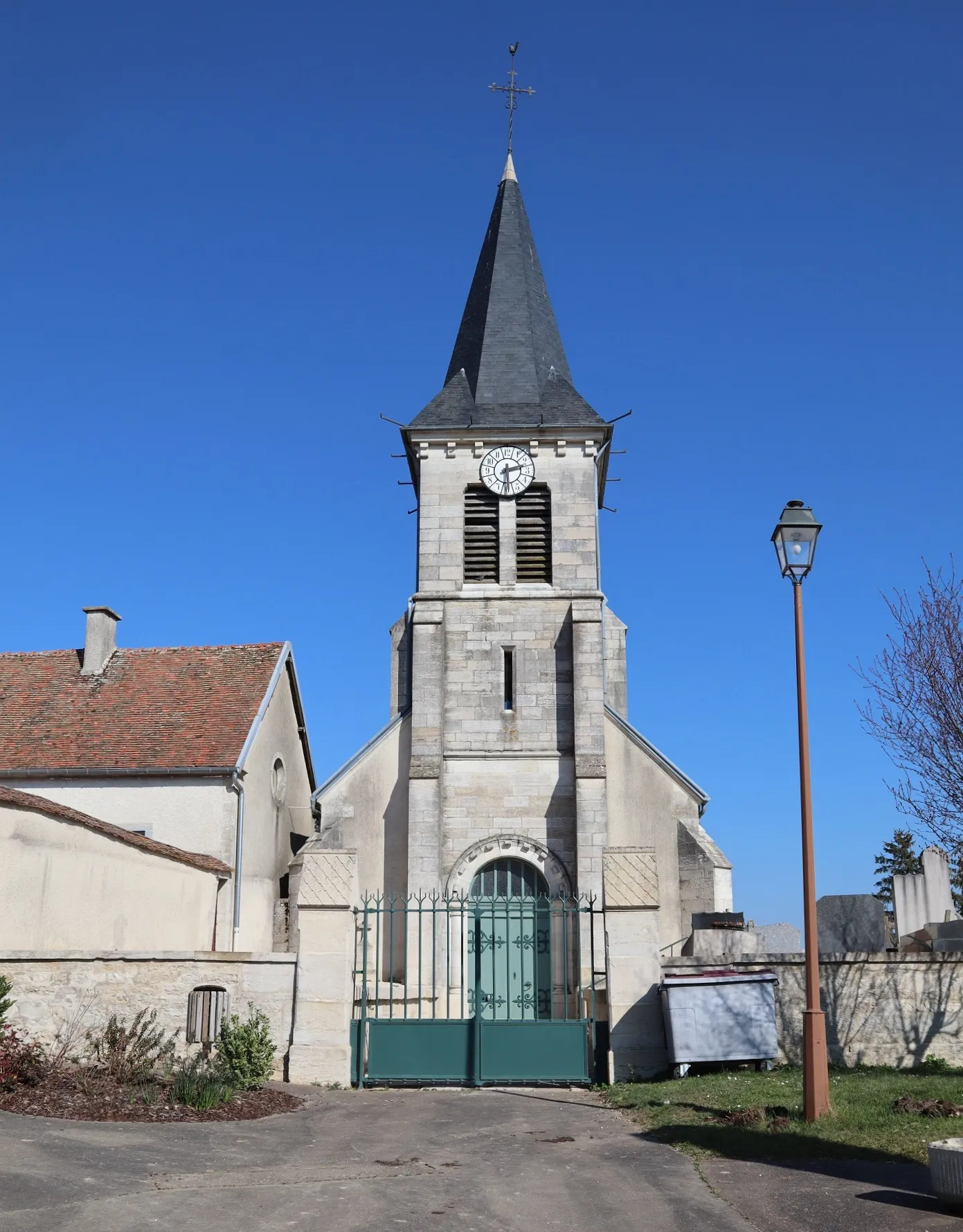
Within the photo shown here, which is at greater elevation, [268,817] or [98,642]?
[98,642]

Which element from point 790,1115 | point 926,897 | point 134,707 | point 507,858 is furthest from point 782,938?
point 134,707

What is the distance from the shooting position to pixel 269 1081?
12.4 metres

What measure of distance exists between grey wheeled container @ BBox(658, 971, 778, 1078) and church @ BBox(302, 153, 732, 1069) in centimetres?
564

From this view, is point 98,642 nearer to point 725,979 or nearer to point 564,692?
point 564,692

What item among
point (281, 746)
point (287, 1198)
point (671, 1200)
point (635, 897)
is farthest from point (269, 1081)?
point (281, 746)

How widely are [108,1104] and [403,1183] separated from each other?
3.89 meters

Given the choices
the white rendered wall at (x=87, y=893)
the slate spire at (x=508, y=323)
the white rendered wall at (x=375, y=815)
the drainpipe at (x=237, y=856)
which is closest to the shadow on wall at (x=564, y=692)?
the white rendered wall at (x=375, y=815)

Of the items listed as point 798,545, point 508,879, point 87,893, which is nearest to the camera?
point 798,545

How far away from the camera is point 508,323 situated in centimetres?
2416

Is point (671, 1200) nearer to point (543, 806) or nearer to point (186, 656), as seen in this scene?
point (543, 806)

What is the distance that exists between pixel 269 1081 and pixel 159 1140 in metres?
3.36

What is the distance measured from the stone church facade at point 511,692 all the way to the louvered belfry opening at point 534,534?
0.03m

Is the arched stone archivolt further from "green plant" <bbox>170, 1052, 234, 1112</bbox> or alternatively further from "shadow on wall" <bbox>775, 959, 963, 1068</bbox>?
"green plant" <bbox>170, 1052, 234, 1112</bbox>

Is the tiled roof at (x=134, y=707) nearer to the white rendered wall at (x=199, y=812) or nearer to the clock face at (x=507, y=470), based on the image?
the white rendered wall at (x=199, y=812)
